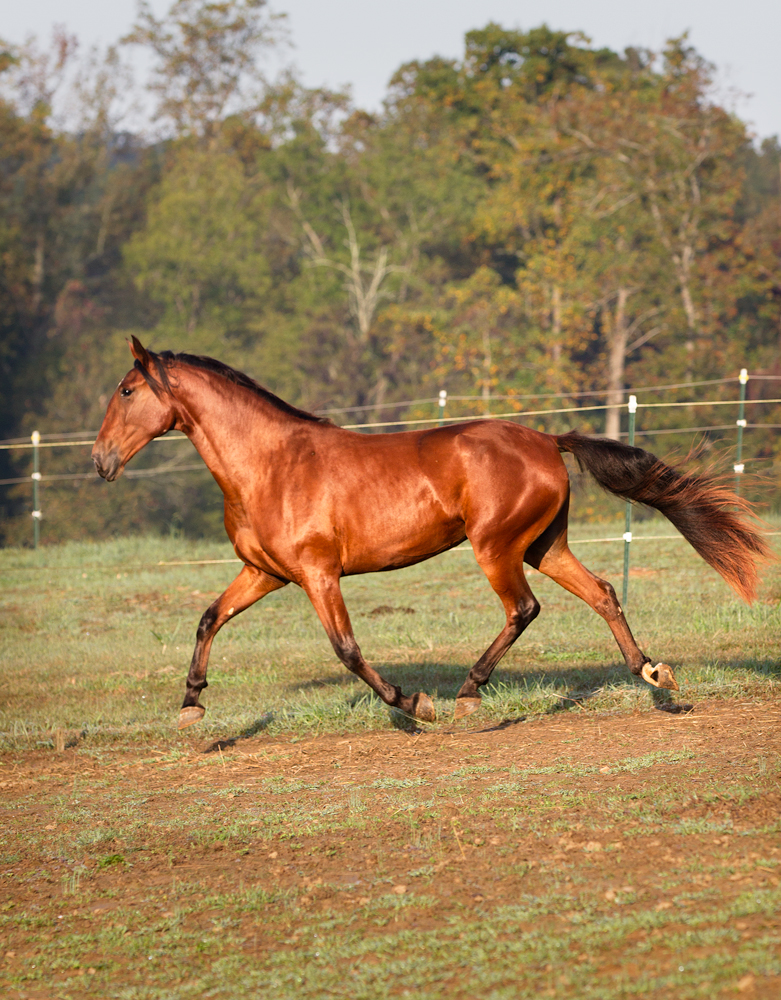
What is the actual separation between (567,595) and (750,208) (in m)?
29.3

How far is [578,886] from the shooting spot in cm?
345

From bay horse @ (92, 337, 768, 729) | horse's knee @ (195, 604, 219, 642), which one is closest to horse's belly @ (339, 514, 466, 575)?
bay horse @ (92, 337, 768, 729)

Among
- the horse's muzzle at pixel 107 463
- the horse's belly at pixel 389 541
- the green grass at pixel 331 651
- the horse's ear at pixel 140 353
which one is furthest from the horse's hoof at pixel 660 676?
the horse's ear at pixel 140 353

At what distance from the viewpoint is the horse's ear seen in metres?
5.66

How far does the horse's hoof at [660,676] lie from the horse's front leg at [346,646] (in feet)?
3.74

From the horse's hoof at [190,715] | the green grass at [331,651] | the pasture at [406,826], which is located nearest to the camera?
the pasture at [406,826]

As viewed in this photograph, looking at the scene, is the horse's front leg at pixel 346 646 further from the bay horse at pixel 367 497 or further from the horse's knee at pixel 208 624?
the horse's knee at pixel 208 624

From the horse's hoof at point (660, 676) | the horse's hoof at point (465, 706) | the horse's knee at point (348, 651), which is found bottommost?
the horse's hoof at point (465, 706)

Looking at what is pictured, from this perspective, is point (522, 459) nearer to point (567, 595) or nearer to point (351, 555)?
point (351, 555)

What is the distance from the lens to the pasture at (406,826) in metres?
3.07

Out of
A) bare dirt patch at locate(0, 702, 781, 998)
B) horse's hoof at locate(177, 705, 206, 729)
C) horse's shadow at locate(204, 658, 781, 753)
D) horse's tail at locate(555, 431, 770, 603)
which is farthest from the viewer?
horse's shadow at locate(204, 658, 781, 753)

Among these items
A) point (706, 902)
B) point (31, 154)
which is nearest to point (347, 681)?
point (706, 902)

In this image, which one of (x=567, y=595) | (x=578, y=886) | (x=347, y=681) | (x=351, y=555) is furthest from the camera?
(x=567, y=595)

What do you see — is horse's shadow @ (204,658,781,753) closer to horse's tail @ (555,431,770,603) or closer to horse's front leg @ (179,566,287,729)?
horse's front leg @ (179,566,287,729)
